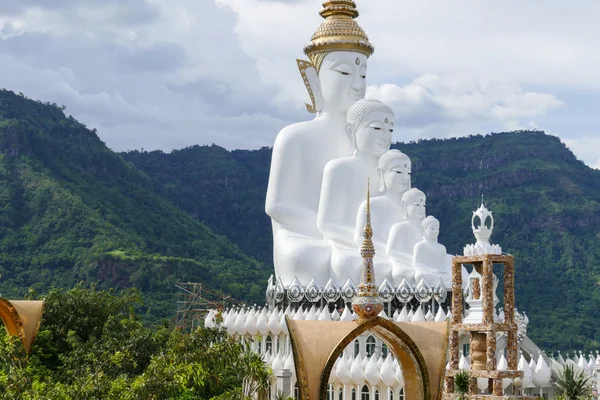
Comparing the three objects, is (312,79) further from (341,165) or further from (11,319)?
(11,319)

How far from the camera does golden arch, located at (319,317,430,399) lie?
12.5m

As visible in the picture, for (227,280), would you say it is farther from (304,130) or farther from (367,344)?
(367,344)

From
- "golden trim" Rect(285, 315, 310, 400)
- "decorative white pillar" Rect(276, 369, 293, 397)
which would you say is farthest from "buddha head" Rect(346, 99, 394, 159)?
"golden trim" Rect(285, 315, 310, 400)

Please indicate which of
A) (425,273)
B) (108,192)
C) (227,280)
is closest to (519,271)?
(227,280)

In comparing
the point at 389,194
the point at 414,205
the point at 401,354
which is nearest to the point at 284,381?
the point at 414,205

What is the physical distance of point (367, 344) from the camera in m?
21.9

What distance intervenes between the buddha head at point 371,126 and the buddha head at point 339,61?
3.62 feet

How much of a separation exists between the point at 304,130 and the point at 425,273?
5543 mm

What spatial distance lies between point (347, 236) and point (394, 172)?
1987mm

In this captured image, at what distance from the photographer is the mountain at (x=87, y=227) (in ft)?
145

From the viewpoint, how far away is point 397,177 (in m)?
23.7

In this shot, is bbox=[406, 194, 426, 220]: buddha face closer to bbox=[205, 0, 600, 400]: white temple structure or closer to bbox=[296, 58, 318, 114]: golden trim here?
bbox=[205, 0, 600, 400]: white temple structure

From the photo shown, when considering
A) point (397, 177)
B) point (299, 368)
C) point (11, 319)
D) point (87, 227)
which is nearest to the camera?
point (299, 368)

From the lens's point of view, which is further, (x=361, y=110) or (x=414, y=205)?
(x=361, y=110)
